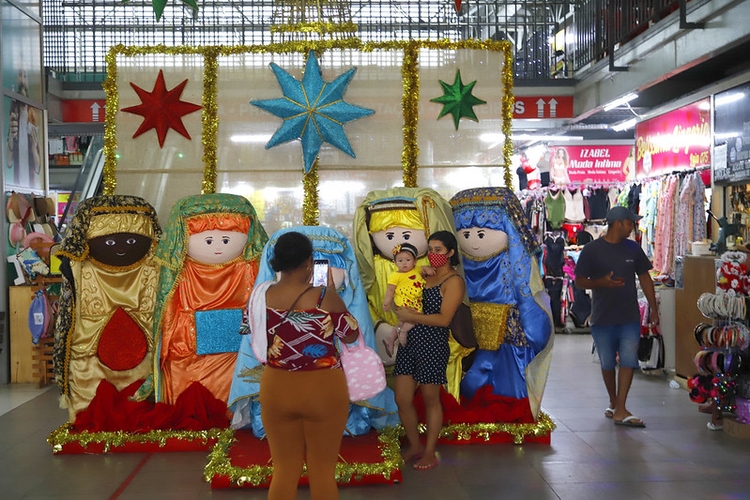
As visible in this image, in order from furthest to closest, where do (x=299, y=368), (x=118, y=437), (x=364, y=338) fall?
(x=118, y=437) < (x=364, y=338) < (x=299, y=368)

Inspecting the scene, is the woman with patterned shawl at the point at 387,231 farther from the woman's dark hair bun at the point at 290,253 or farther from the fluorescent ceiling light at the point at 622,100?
the fluorescent ceiling light at the point at 622,100

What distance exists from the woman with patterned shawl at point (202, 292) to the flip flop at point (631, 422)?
2959mm

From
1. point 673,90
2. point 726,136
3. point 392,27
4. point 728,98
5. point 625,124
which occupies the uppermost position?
point 392,27

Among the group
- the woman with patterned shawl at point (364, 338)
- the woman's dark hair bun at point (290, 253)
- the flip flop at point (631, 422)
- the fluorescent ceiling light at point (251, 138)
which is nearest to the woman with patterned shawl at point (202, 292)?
the woman with patterned shawl at point (364, 338)

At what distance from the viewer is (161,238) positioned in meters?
5.77

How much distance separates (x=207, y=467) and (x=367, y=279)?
1.75m

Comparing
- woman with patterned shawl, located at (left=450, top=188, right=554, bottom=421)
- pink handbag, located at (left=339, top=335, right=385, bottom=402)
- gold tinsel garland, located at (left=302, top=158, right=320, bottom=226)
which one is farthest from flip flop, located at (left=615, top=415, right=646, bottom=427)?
gold tinsel garland, located at (left=302, top=158, right=320, bottom=226)

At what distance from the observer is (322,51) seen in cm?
673

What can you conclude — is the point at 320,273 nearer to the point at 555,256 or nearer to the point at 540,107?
the point at 540,107

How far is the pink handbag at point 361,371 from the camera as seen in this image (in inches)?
157

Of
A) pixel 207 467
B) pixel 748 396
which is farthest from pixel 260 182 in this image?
pixel 748 396

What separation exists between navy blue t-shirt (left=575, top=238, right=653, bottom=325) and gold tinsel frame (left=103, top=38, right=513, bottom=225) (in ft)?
3.45

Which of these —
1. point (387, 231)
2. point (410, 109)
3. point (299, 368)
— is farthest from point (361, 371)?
point (410, 109)

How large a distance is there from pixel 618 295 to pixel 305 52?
10.7 ft
